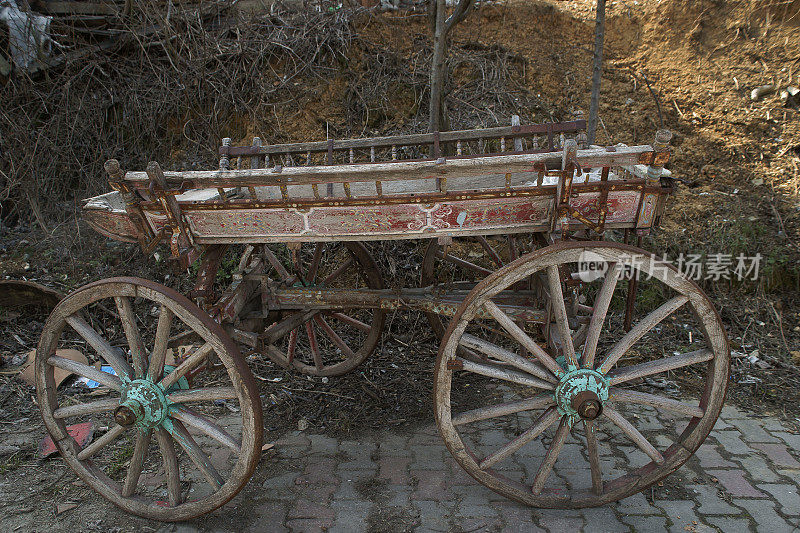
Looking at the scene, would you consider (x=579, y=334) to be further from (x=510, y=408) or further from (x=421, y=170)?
(x=421, y=170)

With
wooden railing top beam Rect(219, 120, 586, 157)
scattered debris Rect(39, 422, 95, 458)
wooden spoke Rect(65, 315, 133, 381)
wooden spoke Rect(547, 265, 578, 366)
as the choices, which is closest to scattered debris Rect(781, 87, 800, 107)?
wooden railing top beam Rect(219, 120, 586, 157)

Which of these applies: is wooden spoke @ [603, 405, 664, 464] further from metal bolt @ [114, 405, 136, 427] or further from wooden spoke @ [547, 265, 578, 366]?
metal bolt @ [114, 405, 136, 427]

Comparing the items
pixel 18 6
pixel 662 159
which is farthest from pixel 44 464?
pixel 18 6

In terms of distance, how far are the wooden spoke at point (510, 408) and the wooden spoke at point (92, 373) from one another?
4.96ft

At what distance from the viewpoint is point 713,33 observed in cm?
545

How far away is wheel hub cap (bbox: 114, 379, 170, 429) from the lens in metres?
2.40

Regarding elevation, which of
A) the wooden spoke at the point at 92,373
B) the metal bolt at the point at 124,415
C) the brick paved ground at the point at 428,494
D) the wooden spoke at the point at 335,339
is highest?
the wooden spoke at the point at 92,373

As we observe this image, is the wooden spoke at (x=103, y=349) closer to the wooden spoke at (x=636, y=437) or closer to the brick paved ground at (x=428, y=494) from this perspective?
the brick paved ground at (x=428, y=494)

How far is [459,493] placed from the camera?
2656 millimetres

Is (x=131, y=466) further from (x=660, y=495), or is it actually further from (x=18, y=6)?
(x=18, y=6)

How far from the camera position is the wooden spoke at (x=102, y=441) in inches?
98.7

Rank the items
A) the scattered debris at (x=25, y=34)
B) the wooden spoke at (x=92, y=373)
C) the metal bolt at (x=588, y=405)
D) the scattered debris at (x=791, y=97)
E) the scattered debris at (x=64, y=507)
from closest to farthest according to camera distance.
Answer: the metal bolt at (x=588, y=405), the wooden spoke at (x=92, y=373), the scattered debris at (x=64, y=507), the scattered debris at (x=791, y=97), the scattered debris at (x=25, y=34)

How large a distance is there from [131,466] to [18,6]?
4.83 m

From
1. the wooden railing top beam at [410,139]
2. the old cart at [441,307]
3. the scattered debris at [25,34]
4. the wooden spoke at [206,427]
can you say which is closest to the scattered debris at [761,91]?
the wooden railing top beam at [410,139]
